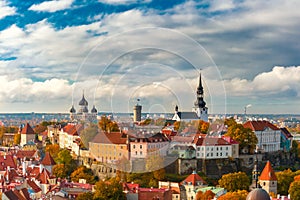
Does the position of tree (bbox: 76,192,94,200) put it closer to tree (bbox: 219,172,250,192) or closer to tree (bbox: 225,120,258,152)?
tree (bbox: 219,172,250,192)

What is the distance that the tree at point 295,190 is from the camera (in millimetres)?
20422

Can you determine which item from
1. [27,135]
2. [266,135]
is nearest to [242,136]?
[266,135]

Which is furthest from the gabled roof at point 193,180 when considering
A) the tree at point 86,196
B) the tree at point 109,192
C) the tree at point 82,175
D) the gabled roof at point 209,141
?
the tree at point 82,175

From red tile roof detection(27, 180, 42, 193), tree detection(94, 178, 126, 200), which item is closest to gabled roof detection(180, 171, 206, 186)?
tree detection(94, 178, 126, 200)

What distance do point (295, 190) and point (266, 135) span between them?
10746 mm

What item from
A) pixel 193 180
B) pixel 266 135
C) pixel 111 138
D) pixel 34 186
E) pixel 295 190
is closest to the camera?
pixel 295 190

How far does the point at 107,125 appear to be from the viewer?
1081 inches

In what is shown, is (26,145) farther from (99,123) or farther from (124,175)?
(124,175)

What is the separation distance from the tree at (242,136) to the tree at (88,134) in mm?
6590

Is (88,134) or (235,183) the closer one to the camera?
(235,183)

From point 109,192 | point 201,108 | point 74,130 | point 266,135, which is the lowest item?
point 109,192

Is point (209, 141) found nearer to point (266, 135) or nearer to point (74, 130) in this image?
point (266, 135)

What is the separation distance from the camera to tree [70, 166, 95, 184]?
24872 mm

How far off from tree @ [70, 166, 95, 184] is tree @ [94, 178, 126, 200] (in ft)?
14.3
